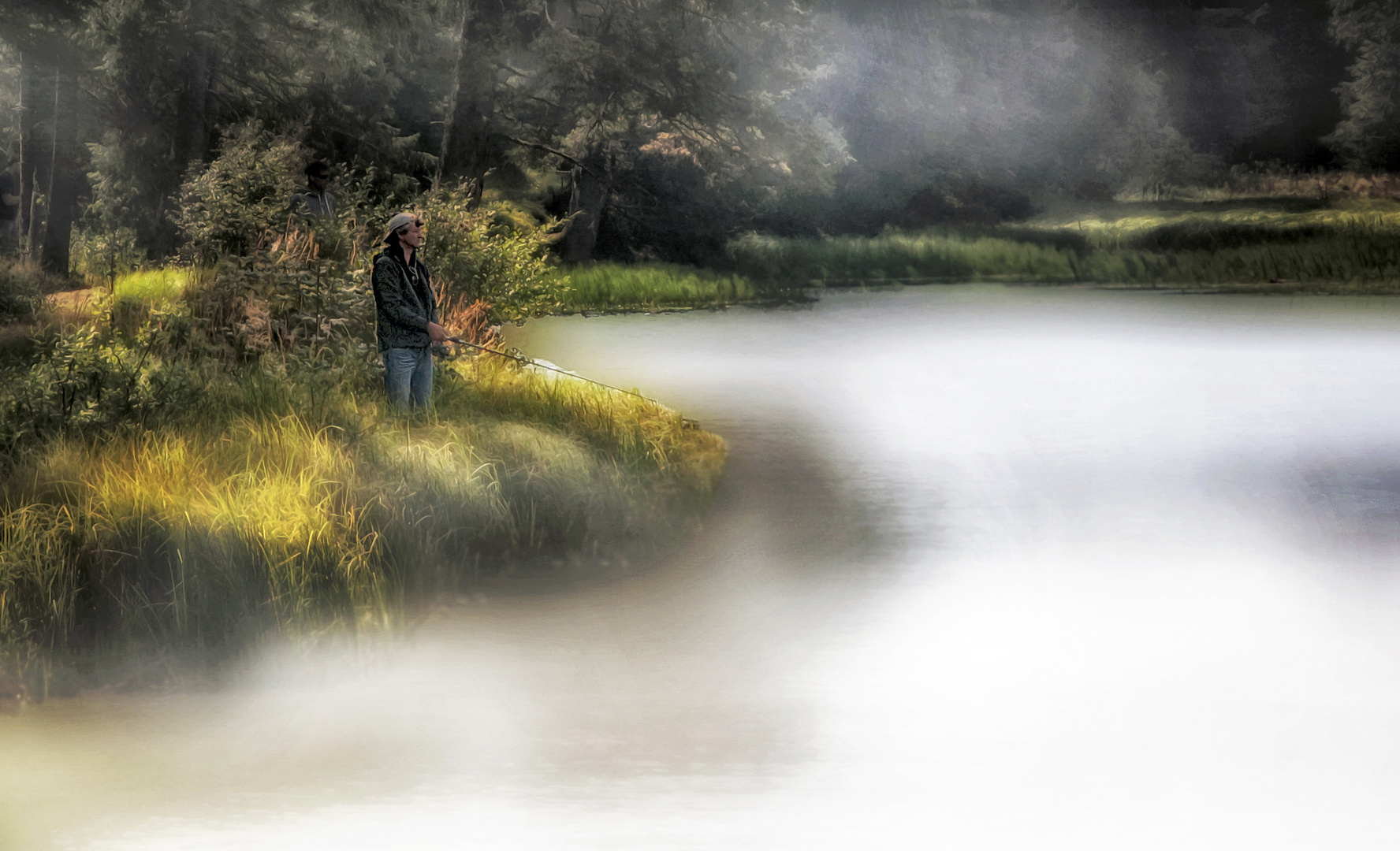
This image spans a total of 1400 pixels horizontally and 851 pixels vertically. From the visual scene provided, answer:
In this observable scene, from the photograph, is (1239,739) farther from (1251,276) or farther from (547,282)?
(1251,276)

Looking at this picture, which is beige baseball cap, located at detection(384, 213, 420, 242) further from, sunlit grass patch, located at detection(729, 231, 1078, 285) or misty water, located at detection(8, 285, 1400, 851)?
sunlit grass patch, located at detection(729, 231, 1078, 285)

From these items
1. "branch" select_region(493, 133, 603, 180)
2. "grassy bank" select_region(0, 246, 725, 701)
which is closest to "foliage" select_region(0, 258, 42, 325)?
"grassy bank" select_region(0, 246, 725, 701)

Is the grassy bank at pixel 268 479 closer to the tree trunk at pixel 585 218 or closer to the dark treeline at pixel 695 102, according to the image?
the dark treeline at pixel 695 102

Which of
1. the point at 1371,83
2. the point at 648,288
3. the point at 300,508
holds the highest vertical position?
the point at 1371,83

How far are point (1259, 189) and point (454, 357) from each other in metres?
32.6

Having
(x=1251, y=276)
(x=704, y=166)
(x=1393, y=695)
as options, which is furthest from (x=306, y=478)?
(x=1251, y=276)

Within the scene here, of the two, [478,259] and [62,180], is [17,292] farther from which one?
[62,180]

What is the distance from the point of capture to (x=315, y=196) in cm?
1273

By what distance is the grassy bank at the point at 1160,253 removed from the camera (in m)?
31.7

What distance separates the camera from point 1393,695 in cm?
639

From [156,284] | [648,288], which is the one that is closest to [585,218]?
[648,288]

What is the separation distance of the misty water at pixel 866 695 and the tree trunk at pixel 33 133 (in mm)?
18242

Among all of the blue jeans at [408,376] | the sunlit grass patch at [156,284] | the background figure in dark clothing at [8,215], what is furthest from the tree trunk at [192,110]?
the blue jeans at [408,376]

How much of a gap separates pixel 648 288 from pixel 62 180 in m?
10.2
